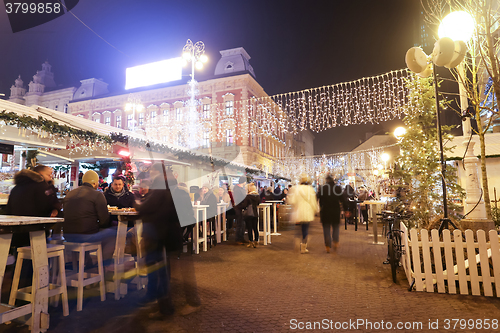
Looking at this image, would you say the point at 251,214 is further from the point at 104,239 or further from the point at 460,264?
the point at 460,264

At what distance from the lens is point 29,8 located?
18.8 ft

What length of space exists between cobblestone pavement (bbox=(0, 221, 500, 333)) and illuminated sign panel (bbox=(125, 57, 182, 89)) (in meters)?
32.4

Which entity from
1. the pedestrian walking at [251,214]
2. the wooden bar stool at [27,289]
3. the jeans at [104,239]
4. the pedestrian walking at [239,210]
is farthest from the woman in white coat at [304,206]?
the wooden bar stool at [27,289]

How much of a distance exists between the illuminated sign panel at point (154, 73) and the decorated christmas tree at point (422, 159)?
30.6m

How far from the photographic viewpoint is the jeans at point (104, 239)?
3.48 m

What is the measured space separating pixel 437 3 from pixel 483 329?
5.90m

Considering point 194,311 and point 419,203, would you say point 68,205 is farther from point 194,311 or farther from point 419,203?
point 419,203

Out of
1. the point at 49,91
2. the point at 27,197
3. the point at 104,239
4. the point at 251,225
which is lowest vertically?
the point at 251,225

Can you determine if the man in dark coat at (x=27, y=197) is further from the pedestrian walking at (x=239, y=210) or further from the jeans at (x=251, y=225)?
the pedestrian walking at (x=239, y=210)

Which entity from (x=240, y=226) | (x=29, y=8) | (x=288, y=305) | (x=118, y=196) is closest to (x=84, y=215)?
(x=118, y=196)

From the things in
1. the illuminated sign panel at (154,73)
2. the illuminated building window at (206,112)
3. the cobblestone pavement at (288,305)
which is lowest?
the cobblestone pavement at (288,305)

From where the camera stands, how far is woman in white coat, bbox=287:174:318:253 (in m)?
6.41

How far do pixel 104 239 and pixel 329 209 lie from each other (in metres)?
4.62

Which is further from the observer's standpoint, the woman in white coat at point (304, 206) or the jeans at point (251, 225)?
the jeans at point (251, 225)
